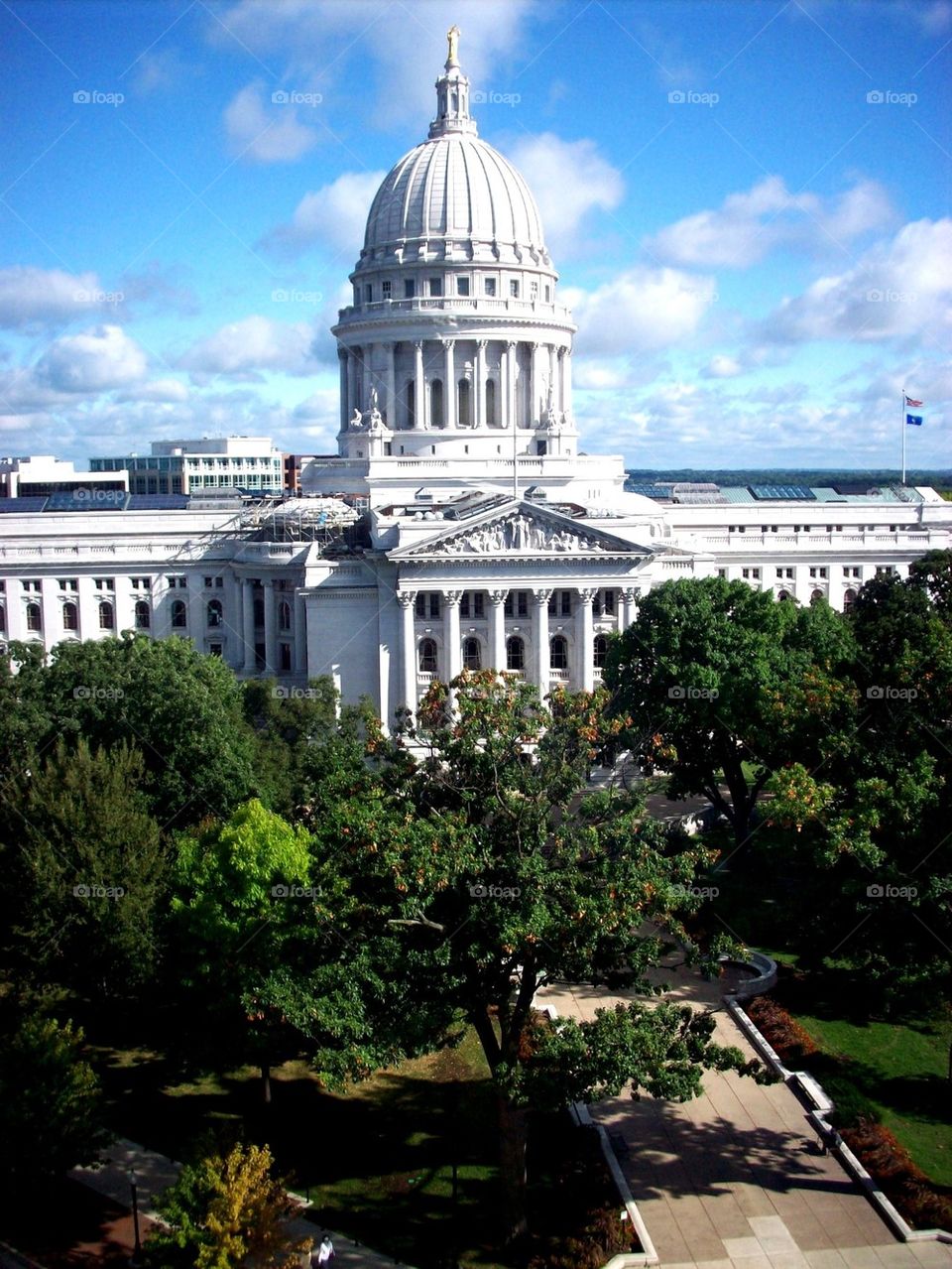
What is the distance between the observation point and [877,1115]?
108ft

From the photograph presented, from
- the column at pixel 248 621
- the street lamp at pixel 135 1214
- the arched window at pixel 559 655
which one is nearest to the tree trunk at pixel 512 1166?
the street lamp at pixel 135 1214

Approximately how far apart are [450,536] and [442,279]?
3213cm

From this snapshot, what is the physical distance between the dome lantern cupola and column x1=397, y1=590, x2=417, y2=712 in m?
47.2

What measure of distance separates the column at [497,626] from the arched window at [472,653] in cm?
107

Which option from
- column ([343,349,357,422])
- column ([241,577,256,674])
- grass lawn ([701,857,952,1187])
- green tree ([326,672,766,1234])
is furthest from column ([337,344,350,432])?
green tree ([326,672,766,1234])

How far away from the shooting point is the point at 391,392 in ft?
323

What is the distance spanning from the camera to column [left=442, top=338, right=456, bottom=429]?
317 ft

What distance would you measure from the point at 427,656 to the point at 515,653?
523cm

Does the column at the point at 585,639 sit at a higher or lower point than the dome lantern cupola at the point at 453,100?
lower

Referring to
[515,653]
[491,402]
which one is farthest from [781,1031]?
[491,402]

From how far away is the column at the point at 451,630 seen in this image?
74.9 meters

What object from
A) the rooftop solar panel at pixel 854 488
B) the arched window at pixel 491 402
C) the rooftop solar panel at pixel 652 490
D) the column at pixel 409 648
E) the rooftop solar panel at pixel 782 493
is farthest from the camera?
the rooftop solar panel at pixel 854 488

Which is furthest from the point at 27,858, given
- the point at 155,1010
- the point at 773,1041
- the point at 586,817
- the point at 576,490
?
the point at 576,490

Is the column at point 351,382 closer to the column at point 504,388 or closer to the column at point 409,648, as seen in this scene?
the column at point 504,388
